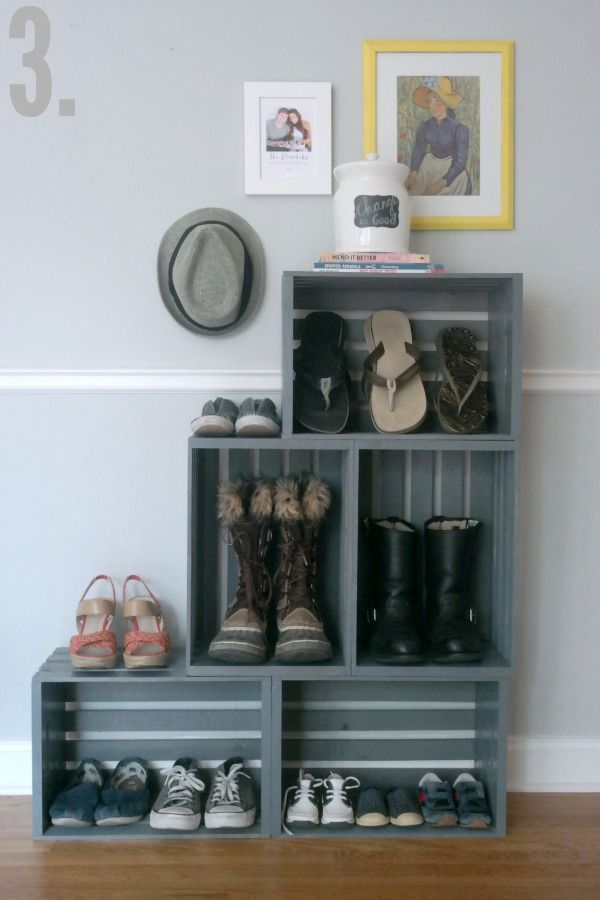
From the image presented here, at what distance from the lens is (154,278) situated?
2.34m

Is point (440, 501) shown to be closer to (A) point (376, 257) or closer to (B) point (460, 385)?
(B) point (460, 385)

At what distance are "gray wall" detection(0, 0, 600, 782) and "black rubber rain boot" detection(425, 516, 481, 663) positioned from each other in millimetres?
250

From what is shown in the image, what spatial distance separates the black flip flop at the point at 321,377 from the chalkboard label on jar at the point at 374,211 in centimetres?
26

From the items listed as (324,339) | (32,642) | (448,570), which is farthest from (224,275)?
(32,642)

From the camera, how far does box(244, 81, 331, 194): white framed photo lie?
90.6 inches

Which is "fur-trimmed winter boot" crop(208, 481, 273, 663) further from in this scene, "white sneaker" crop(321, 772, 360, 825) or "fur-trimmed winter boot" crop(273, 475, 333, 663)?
"white sneaker" crop(321, 772, 360, 825)

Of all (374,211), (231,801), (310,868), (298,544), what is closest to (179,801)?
(231,801)

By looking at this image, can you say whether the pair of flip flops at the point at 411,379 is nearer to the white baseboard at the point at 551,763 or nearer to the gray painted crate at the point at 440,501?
the gray painted crate at the point at 440,501

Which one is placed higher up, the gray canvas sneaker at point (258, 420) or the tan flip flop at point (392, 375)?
the tan flip flop at point (392, 375)

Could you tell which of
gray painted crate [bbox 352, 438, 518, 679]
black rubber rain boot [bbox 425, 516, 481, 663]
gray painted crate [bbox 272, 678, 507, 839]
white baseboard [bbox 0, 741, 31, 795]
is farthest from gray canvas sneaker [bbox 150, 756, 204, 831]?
black rubber rain boot [bbox 425, 516, 481, 663]

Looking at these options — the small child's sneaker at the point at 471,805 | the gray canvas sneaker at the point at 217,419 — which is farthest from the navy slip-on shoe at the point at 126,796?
the gray canvas sneaker at the point at 217,419

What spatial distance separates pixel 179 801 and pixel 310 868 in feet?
1.17

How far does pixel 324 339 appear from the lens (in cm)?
227

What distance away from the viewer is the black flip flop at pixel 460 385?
2.14 meters
